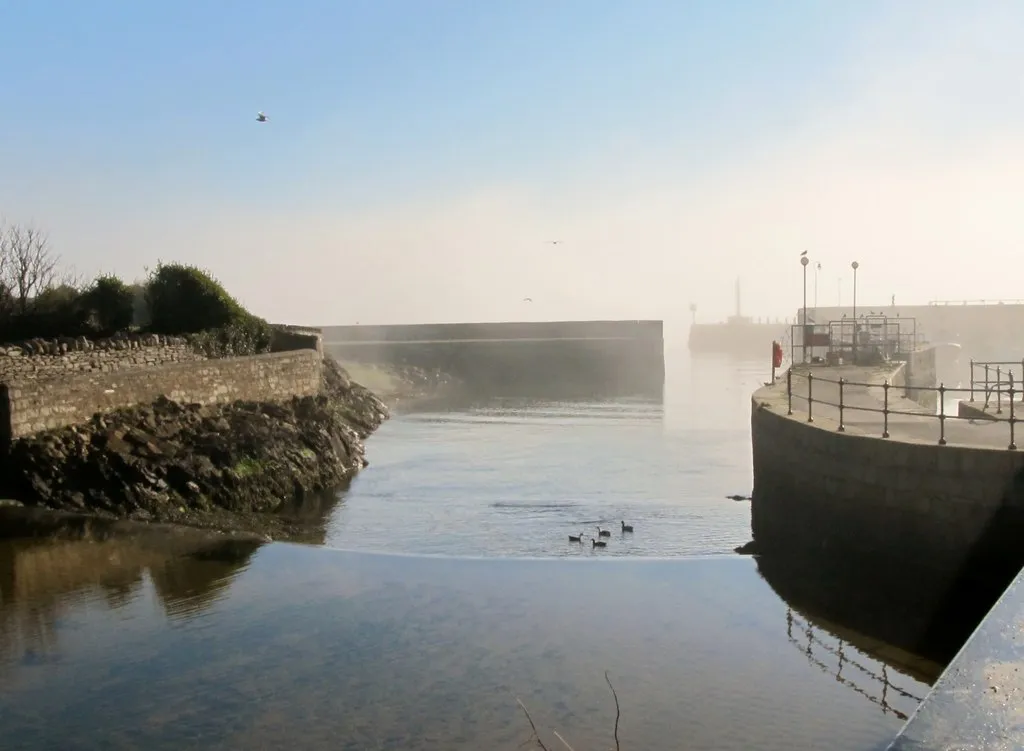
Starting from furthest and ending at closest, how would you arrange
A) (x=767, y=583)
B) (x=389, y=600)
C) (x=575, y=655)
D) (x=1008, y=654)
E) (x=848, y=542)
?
(x=848, y=542) < (x=767, y=583) < (x=389, y=600) < (x=575, y=655) < (x=1008, y=654)

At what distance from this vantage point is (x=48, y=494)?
13.5m

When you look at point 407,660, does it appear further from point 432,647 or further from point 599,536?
point 599,536

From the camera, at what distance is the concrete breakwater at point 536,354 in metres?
61.5

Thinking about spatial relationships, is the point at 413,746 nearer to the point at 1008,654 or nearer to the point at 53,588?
the point at 1008,654

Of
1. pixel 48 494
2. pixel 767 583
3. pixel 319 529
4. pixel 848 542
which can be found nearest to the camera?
pixel 767 583

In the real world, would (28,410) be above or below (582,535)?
above

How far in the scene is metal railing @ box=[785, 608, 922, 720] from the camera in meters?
7.76

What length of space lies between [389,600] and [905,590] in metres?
5.58

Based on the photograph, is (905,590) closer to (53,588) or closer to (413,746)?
(413,746)

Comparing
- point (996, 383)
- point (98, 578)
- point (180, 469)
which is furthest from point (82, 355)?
point (996, 383)

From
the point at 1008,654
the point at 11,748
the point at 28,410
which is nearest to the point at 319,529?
the point at 28,410

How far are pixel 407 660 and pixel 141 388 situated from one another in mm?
10948

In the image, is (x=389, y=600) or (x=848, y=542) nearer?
(x=389, y=600)

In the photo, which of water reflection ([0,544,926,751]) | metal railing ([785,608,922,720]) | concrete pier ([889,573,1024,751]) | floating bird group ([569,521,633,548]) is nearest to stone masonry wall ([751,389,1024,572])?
water reflection ([0,544,926,751])
